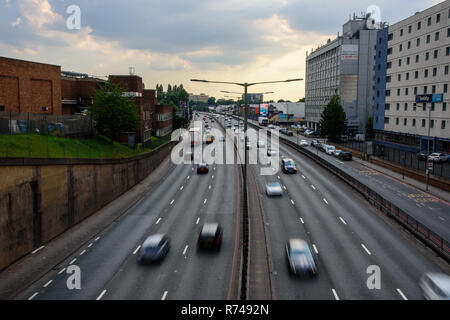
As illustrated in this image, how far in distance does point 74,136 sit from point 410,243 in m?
38.0

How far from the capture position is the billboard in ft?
371

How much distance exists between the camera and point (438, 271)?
22.4 m

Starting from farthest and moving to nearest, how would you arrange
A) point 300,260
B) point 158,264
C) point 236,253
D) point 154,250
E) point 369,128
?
1. point 369,128
2. point 236,253
3. point 154,250
4. point 158,264
5. point 300,260

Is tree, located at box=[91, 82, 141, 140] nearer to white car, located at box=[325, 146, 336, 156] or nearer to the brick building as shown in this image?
the brick building

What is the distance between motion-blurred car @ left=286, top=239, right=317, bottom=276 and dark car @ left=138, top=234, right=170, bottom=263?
7843 millimetres

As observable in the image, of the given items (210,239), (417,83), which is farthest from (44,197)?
(417,83)

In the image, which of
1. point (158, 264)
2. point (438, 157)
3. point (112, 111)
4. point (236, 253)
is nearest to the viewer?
point (158, 264)

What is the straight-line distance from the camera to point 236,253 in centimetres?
2511

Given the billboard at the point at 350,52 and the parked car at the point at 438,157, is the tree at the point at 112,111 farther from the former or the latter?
the billboard at the point at 350,52

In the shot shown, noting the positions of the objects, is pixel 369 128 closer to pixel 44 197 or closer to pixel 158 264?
pixel 158 264

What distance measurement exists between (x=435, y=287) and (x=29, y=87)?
157 ft

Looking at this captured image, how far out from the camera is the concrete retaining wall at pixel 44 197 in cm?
2277

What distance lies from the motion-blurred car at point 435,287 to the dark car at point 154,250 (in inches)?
582

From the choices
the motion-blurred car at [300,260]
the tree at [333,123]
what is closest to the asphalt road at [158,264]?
the motion-blurred car at [300,260]
